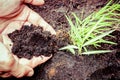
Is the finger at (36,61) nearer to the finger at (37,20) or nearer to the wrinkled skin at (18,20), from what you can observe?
the wrinkled skin at (18,20)

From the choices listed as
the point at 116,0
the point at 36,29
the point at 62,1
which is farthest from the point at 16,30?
the point at 116,0

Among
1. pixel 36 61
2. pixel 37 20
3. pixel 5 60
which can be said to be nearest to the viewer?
pixel 5 60

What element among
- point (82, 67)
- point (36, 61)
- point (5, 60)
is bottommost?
point (82, 67)

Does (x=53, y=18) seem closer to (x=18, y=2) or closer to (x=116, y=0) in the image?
(x=18, y=2)

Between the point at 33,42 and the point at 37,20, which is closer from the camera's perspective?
the point at 33,42

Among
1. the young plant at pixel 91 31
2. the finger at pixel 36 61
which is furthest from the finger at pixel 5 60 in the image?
the young plant at pixel 91 31

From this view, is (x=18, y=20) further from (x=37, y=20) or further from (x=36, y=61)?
(x=36, y=61)

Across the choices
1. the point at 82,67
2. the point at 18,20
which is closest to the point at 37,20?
the point at 18,20
